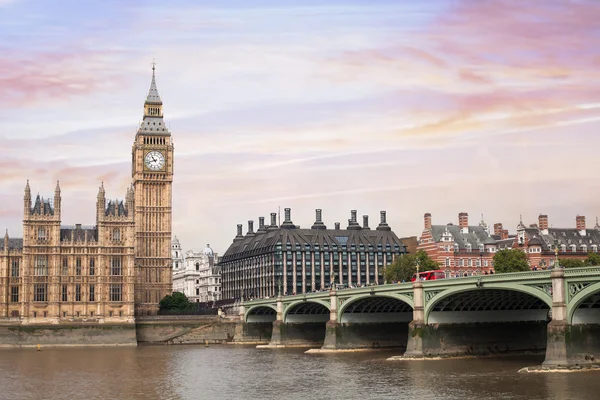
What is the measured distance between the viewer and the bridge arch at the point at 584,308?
7319cm

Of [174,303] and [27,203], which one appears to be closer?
[27,203]

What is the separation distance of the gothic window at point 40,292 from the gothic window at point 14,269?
4592 millimetres

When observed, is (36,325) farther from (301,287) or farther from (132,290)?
(301,287)

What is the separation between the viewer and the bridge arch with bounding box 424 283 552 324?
301 feet

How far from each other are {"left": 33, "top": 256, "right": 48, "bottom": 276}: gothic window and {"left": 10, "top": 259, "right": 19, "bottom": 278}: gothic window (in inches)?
166

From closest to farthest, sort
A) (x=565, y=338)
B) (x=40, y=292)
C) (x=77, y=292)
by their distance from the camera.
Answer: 1. (x=565, y=338)
2. (x=40, y=292)
3. (x=77, y=292)

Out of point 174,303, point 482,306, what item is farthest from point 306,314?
point 482,306

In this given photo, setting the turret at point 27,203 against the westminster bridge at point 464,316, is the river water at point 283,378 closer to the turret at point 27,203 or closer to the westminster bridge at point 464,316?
the westminster bridge at point 464,316

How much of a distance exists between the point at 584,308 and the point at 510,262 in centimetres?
7023

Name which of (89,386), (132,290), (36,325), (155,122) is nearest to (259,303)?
(132,290)

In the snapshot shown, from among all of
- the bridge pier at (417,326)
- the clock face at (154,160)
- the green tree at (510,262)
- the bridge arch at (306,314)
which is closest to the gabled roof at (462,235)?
the green tree at (510,262)

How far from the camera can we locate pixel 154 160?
7008 inches

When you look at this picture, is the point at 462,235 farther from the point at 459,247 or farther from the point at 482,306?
the point at 482,306

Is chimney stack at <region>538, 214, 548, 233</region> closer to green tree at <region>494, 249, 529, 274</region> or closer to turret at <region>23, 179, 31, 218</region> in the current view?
green tree at <region>494, 249, 529, 274</region>
